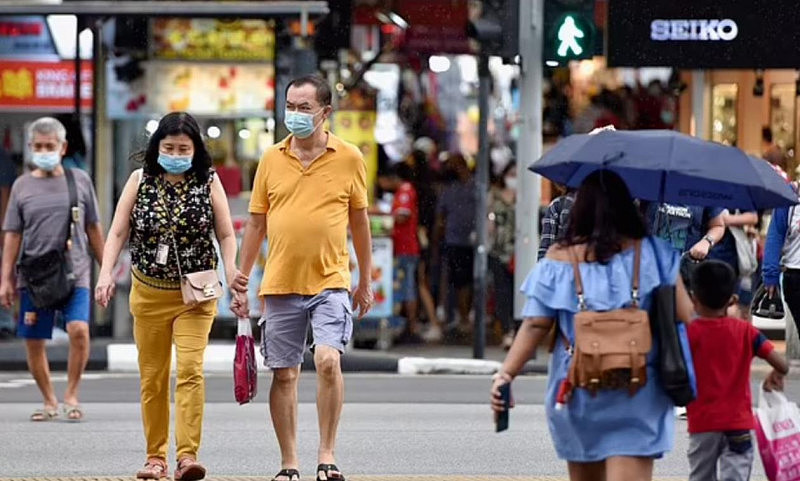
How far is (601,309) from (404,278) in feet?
Result: 42.6

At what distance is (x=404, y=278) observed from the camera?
19312 mm

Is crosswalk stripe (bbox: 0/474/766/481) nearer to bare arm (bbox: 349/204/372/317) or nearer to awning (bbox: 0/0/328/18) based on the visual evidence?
bare arm (bbox: 349/204/372/317)

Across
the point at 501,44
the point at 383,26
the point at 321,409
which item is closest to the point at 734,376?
the point at 321,409

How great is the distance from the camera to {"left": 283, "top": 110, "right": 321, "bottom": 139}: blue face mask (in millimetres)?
8836

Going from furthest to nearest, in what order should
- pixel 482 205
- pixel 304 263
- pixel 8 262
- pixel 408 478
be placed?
1. pixel 482 205
2. pixel 8 262
3. pixel 408 478
4. pixel 304 263

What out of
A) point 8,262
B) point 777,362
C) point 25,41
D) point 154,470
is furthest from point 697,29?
point 777,362

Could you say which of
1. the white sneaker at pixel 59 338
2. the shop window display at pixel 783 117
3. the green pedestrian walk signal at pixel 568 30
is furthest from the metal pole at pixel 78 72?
the shop window display at pixel 783 117

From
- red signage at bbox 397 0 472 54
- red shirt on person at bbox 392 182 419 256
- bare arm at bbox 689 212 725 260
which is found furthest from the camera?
red shirt on person at bbox 392 182 419 256

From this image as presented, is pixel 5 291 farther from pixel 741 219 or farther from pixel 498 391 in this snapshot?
pixel 498 391

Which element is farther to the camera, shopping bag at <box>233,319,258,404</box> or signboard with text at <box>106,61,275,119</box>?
signboard with text at <box>106,61,275,119</box>

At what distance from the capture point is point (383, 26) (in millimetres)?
18984

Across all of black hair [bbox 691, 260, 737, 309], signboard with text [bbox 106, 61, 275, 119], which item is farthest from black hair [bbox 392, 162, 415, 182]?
black hair [bbox 691, 260, 737, 309]

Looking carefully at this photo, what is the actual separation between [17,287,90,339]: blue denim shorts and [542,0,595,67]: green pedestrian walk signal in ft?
18.3

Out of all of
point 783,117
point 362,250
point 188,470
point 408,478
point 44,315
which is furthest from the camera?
point 783,117
